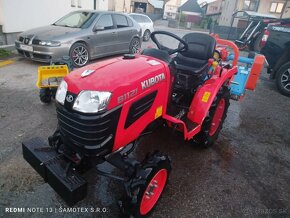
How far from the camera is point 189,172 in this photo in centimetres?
308

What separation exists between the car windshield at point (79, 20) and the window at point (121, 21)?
2.93 feet

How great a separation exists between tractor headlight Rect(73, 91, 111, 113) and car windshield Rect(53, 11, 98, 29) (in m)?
5.73

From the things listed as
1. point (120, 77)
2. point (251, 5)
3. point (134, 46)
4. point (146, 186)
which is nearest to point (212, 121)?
point (146, 186)

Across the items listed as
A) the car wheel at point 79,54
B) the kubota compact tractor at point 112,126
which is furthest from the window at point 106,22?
the kubota compact tractor at point 112,126

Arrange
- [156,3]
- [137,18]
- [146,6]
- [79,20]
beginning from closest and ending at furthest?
[79,20] < [137,18] < [146,6] < [156,3]

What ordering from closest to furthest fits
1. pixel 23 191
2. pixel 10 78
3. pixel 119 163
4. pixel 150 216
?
pixel 119 163 → pixel 150 216 → pixel 23 191 → pixel 10 78

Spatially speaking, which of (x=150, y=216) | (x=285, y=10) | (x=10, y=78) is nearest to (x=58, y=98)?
(x=150, y=216)

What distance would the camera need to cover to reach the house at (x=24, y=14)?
776 centimetres

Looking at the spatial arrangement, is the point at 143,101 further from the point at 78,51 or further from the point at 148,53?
the point at 78,51

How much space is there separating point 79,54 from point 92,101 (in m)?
5.41

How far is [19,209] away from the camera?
233cm

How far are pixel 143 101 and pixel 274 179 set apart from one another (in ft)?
6.96

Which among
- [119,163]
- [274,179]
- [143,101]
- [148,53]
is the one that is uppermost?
[148,53]

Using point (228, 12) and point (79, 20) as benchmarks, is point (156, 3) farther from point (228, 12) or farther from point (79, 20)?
point (79, 20)
